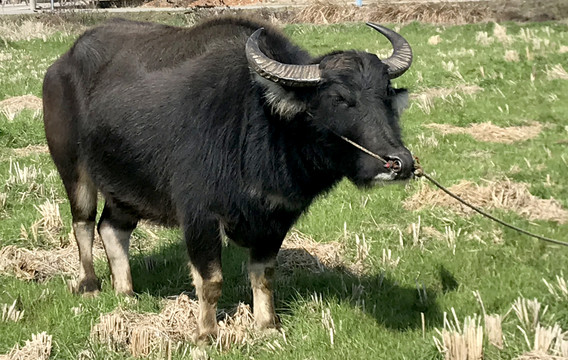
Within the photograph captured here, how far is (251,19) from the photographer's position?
216 inches

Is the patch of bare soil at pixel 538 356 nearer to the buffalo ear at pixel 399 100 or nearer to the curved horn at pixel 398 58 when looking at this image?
the buffalo ear at pixel 399 100

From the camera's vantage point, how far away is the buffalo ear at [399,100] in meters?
4.51

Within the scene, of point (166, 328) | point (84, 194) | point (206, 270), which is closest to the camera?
point (206, 270)

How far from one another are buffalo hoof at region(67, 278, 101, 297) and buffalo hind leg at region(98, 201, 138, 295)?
161 mm

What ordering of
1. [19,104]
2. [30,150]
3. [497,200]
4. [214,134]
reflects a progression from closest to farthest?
[214,134]
[497,200]
[30,150]
[19,104]

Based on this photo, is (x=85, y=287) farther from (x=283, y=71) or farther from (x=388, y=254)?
(x=283, y=71)

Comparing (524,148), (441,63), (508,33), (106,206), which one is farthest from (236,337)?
(508,33)

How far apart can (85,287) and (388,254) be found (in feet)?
8.44

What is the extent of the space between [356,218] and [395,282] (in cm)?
162

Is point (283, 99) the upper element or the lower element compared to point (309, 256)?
upper

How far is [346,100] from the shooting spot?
4293mm

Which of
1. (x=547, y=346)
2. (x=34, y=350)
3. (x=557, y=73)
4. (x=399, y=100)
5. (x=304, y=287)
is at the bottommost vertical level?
(x=304, y=287)

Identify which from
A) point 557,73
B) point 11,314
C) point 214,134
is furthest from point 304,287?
point 557,73

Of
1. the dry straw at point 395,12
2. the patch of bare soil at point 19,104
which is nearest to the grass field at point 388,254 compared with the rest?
the patch of bare soil at point 19,104
